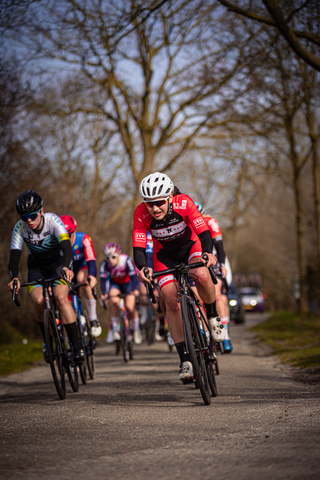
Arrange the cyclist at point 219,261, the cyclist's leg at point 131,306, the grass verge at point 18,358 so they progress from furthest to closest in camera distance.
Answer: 1. the cyclist's leg at point 131,306
2. the grass verge at point 18,358
3. the cyclist at point 219,261

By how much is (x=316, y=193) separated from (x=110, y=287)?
918 centimetres

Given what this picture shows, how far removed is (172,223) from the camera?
646cm

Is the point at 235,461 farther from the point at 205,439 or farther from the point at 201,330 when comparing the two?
the point at 201,330

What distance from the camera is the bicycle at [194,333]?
5.87 m

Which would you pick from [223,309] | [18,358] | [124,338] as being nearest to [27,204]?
[223,309]

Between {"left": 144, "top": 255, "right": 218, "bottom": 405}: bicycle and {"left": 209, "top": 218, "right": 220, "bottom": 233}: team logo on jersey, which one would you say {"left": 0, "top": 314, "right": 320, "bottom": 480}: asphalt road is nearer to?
{"left": 144, "top": 255, "right": 218, "bottom": 405}: bicycle

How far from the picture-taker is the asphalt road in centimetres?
359

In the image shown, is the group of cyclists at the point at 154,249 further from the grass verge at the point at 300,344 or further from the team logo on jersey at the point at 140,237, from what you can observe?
the grass verge at the point at 300,344

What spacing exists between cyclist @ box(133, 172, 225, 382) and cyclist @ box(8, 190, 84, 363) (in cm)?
107

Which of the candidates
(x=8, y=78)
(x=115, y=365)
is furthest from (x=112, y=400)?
(x=8, y=78)

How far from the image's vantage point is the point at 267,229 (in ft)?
189

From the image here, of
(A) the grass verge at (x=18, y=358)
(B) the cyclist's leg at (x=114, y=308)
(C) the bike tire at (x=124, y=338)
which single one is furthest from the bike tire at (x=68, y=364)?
(B) the cyclist's leg at (x=114, y=308)

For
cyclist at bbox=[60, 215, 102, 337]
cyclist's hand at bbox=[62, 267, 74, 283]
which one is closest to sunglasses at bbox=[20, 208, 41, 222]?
cyclist's hand at bbox=[62, 267, 74, 283]

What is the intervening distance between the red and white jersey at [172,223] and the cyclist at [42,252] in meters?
1.04
